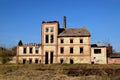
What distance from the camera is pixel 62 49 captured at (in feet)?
218

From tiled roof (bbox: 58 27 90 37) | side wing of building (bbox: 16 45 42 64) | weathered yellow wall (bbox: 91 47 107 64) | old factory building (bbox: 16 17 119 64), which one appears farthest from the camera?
side wing of building (bbox: 16 45 42 64)

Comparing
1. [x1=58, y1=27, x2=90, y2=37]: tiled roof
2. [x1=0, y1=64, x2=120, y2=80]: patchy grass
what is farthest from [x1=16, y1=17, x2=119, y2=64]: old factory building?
[x1=0, y1=64, x2=120, y2=80]: patchy grass

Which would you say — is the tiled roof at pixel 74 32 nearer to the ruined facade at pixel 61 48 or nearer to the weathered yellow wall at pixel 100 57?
the ruined facade at pixel 61 48

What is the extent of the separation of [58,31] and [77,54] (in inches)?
321

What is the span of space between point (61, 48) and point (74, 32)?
5.37 m

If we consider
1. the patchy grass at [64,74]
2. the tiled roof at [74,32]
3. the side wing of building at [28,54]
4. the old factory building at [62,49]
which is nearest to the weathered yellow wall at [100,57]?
the old factory building at [62,49]

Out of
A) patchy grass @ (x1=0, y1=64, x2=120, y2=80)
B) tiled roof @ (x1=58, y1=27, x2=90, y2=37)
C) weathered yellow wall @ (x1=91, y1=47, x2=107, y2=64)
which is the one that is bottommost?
patchy grass @ (x1=0, y1=64, x2=120, y2=80)

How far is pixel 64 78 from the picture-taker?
28.6 meters

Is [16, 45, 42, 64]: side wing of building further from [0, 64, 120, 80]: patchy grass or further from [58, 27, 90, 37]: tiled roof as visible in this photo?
[0, 64, 120, 80]: patchy grass

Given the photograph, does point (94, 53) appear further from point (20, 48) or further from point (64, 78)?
point (64, 78)

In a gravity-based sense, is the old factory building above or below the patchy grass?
above

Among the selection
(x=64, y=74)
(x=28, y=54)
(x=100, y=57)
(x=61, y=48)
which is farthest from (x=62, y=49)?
(x=64, y=74)

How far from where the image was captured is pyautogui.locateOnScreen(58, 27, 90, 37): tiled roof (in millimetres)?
65750

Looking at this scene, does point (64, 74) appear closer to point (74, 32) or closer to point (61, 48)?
point (61, 48)
